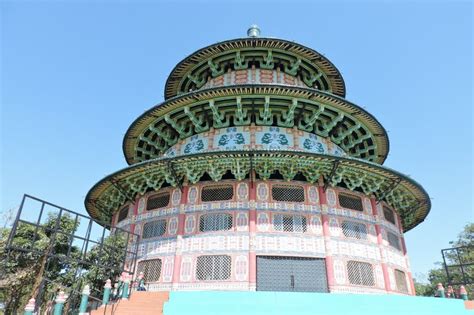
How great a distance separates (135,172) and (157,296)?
811 cm

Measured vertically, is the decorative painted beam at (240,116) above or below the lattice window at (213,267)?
above

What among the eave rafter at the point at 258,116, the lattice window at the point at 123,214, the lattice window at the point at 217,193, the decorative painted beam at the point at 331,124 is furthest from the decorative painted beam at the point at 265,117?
the lattice window at the point at 123,214

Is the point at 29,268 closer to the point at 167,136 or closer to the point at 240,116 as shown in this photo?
the point at 167,136

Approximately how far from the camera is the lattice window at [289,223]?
16.5 meters

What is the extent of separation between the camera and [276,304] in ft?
36.6

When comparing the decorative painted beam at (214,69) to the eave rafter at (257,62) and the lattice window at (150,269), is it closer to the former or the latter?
the eave rafter at (257,62)

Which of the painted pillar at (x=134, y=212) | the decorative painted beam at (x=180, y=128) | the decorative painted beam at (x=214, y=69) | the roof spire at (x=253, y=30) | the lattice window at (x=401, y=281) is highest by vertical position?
the roof spire at (x=253, y=30)

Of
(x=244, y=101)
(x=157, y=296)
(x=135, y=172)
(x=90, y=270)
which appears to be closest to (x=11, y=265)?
(x=90, y=270)

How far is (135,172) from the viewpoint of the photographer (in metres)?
18.6

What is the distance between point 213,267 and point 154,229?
4158 mm

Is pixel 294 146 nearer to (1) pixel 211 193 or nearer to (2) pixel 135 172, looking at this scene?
(1) pixel 211 193

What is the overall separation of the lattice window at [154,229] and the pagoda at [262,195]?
6cm

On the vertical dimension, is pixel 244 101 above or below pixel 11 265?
above

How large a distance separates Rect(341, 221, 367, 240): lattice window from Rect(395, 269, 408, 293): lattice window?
2775mm
